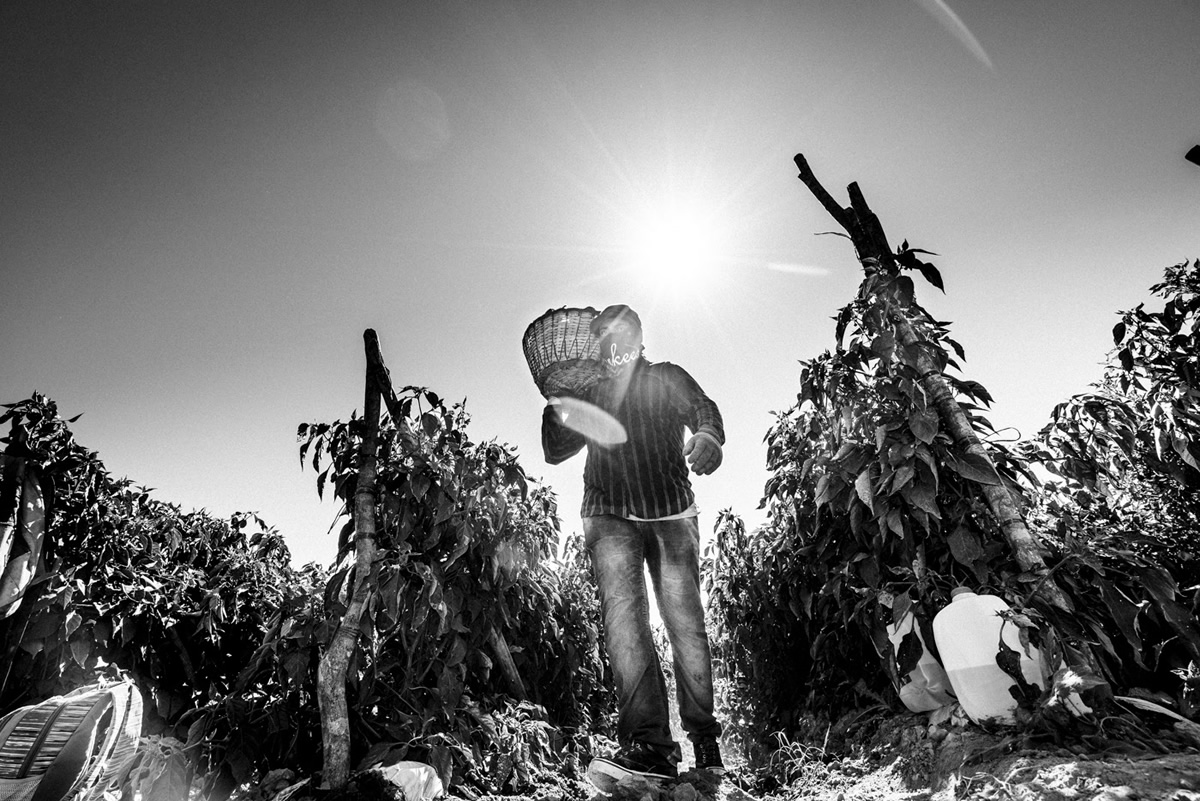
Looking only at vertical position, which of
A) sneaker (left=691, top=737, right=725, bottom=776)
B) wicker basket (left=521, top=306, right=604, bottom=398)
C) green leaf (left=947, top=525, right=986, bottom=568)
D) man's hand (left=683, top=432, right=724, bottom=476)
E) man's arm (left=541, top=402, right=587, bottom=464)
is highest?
wicker basket (left=521, top=306, right=604, bottom=398)

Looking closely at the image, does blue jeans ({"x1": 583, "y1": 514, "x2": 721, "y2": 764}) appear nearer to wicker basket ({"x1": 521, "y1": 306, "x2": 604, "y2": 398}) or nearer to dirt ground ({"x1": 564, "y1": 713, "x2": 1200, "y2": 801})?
dirt ground ({"x1": 564, "y1": 713, "x2": 1200, "y2": 801})

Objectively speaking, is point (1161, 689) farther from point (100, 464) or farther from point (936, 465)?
point (100, 464)

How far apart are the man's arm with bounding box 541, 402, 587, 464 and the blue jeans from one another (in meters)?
0.32

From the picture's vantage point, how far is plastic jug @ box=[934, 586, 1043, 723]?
4.58 ft

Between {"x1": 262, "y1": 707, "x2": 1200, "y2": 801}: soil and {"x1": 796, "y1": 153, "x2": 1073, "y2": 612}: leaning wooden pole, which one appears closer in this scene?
{"x1": 262, "y1": 707, "x2": 1200, "y2": 801}: soil

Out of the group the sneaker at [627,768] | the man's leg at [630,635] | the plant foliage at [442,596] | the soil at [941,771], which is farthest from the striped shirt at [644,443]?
the soil at [941,771]

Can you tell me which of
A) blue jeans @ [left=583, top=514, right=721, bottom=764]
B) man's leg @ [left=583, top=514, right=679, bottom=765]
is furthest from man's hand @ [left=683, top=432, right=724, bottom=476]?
man's leg @ [left=583, top=514, right=679, bottom=765]

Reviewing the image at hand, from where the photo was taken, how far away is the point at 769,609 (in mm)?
2709

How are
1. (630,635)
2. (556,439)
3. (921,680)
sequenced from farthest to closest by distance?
1. (556,439)
2. (630,635)
3. (921,680)

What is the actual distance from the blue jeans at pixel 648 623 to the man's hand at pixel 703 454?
0.86ft

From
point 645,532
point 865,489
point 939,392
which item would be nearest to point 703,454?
point 645,532

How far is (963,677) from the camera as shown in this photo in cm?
146

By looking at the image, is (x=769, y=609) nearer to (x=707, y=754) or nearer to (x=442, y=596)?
(x=707, y=754)

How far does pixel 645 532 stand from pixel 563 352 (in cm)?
91
